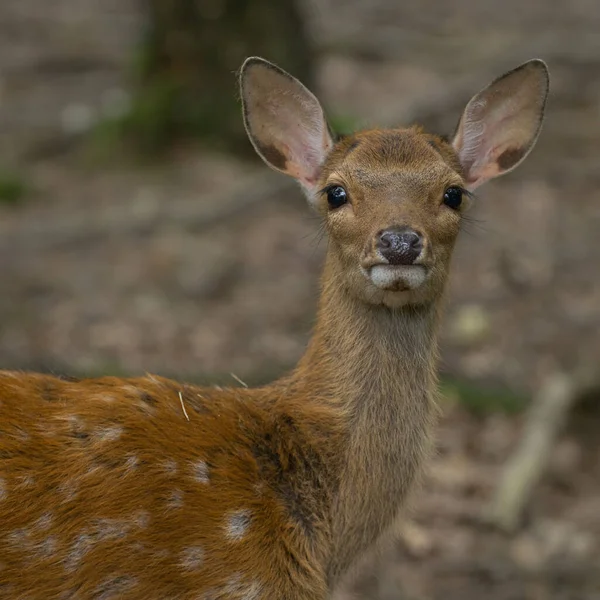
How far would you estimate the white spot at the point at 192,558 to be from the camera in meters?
3.70

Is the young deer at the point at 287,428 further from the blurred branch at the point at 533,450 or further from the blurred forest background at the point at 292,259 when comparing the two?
the blurred branch at the point at 533,450

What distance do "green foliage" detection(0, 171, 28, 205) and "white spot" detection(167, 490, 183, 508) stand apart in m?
5.98

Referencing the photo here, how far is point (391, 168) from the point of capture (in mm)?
4211

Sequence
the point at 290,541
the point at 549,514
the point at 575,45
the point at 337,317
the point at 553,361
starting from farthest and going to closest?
the point at 575,45, the point at 553,361, the point at 549,514, the point at 337,317, the point at 290,541

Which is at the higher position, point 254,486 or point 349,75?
point 349,75

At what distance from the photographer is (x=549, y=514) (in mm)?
5992

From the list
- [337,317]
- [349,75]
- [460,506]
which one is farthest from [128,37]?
[337,317]

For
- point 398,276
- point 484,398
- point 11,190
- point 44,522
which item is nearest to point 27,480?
point 44,522

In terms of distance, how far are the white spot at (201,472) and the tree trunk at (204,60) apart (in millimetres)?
6095

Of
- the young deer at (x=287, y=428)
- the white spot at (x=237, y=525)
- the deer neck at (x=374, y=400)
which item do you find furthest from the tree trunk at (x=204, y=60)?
the white spot at (x=237, y=525)

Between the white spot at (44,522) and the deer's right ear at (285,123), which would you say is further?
the deer's right ear at (285,123)

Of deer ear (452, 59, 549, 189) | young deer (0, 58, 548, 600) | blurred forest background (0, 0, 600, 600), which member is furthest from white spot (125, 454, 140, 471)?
blurred forest background (0, 0, 600, 600)

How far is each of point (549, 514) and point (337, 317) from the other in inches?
91.1

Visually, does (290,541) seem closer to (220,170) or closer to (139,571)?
(139,571)
